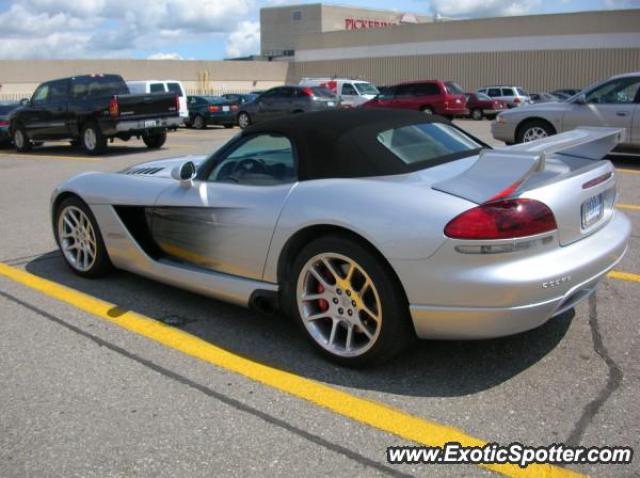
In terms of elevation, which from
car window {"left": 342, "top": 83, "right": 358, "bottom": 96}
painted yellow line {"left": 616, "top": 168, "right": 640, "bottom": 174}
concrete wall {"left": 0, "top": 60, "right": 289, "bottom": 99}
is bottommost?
painted yellow line {"left": 616, "top": 168, "right": 640, "bottom": 174}

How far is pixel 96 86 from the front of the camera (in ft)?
51.1

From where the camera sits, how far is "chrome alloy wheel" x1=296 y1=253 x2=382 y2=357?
341 centimetres

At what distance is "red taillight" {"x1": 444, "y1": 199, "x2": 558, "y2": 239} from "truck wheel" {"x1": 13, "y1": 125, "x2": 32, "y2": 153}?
16649 millimetres

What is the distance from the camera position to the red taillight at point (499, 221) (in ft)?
9.96

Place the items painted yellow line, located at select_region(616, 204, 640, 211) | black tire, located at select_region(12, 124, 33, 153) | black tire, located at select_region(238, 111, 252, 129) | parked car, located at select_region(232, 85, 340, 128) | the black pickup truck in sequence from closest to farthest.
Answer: painted yellow line, located at select_region(616, 204, 640, 211)
the black pickup truck
black tire, located at select_region(12, 124, 33, 153)
parked car, located at select_region(232, 85, 340, 128)
black tire, located at select_region(238, 111, 252, 129)

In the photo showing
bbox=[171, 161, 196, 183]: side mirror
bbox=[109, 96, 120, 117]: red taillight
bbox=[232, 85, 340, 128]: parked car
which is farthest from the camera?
bbox=[232, 85, 340, 128]: parked car

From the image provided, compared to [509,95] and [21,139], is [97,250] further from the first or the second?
[509,95]

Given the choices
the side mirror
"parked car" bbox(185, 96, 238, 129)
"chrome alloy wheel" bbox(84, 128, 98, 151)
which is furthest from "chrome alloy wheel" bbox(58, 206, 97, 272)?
"parked car" bbox(185, 96, 238, 129)

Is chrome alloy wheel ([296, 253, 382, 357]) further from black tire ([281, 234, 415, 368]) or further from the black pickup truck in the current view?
the black pickup truck

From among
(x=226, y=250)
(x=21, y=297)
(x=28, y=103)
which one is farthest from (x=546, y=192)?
(x=28, y=103)

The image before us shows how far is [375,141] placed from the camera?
3.71 metres

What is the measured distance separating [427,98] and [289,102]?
20.2 feet

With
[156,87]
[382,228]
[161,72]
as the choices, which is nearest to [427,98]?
[156,87]

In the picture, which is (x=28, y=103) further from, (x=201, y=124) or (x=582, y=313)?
(x=582, y=313)
